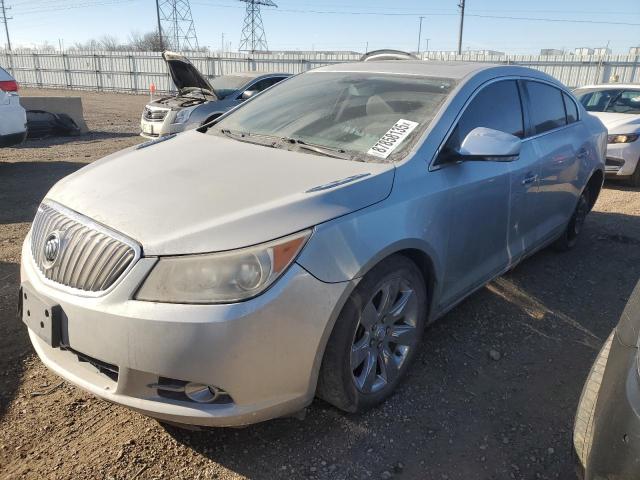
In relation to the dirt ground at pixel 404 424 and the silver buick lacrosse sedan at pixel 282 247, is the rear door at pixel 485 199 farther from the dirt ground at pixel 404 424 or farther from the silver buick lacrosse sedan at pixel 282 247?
the dirt ground at pixel 404 424

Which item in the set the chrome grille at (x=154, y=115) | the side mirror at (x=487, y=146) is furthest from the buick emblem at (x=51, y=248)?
the chrome grille at (x=154, y=115)

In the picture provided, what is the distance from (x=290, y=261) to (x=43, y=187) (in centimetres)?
614

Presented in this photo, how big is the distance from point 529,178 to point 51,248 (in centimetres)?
288

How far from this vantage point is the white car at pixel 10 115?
24.0ft

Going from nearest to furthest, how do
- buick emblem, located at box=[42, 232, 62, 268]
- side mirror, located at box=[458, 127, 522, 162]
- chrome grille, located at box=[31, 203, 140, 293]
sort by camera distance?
chrome grille, located at box=[31, 203, 140, 293], buick emblem, located at box=[42, 232, 62, 268], side mirror, located at box=[458, 127, 522, 162]

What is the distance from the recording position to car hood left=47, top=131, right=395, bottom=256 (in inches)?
75.7

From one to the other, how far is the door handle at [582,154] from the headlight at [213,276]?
11.2ft

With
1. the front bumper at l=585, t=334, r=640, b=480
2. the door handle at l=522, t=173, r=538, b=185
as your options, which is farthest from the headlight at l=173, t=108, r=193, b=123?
the front bumper at l=585, t=334, r=640, b=480

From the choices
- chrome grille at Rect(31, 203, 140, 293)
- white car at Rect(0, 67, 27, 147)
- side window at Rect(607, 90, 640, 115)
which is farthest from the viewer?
side window at Rect(607, 90, 640, 115)

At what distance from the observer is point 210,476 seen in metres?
2.11

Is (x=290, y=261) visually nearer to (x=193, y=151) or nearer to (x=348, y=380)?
(x=348, y=380)

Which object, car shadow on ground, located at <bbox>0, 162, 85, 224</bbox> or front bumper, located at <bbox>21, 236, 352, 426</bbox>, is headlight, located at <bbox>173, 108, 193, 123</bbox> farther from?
front bumper, located at <bbox>21, 236, 352, 426</bbox>

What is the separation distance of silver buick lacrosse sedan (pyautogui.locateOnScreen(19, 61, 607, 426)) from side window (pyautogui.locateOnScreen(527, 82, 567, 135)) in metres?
0.44

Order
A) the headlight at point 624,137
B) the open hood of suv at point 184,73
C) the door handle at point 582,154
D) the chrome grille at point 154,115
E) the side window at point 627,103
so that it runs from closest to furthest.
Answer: the door handle at point 582,154, the headlight at point 624,137, the side window at point 627,103, the open hood of suv at point 184,73, the chrome grille at point 154,115
